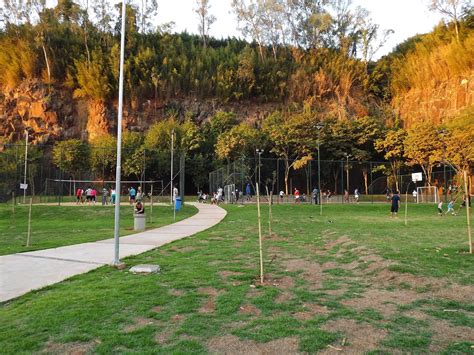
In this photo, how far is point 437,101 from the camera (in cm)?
5125

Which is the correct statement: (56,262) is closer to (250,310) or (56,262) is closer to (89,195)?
(250,310)

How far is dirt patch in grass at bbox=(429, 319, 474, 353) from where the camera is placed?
3533mm

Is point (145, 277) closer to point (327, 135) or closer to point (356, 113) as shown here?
point (327, 135)

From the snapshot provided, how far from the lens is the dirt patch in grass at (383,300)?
15.3ft

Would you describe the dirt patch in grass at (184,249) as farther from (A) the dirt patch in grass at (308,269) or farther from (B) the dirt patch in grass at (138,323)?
(B) the dirt patch in grass at (138,323)

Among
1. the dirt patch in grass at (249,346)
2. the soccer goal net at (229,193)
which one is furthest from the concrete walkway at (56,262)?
the soccer goal net at (229,193)

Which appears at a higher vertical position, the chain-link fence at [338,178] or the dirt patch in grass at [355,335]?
the chain-link fence at [338,178]

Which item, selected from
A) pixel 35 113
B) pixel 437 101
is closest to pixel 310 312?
pixel 437 101

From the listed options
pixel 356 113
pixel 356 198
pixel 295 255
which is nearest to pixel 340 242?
pixel 295 255

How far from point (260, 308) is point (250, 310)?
5.6 inches

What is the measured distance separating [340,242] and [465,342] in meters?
6.76

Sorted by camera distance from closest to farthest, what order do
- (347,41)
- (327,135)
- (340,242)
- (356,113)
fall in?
(340,242) < (327,135) < (356,113) < (347,41)

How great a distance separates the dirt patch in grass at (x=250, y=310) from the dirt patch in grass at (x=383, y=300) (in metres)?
1.20

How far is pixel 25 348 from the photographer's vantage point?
11.6 feet
